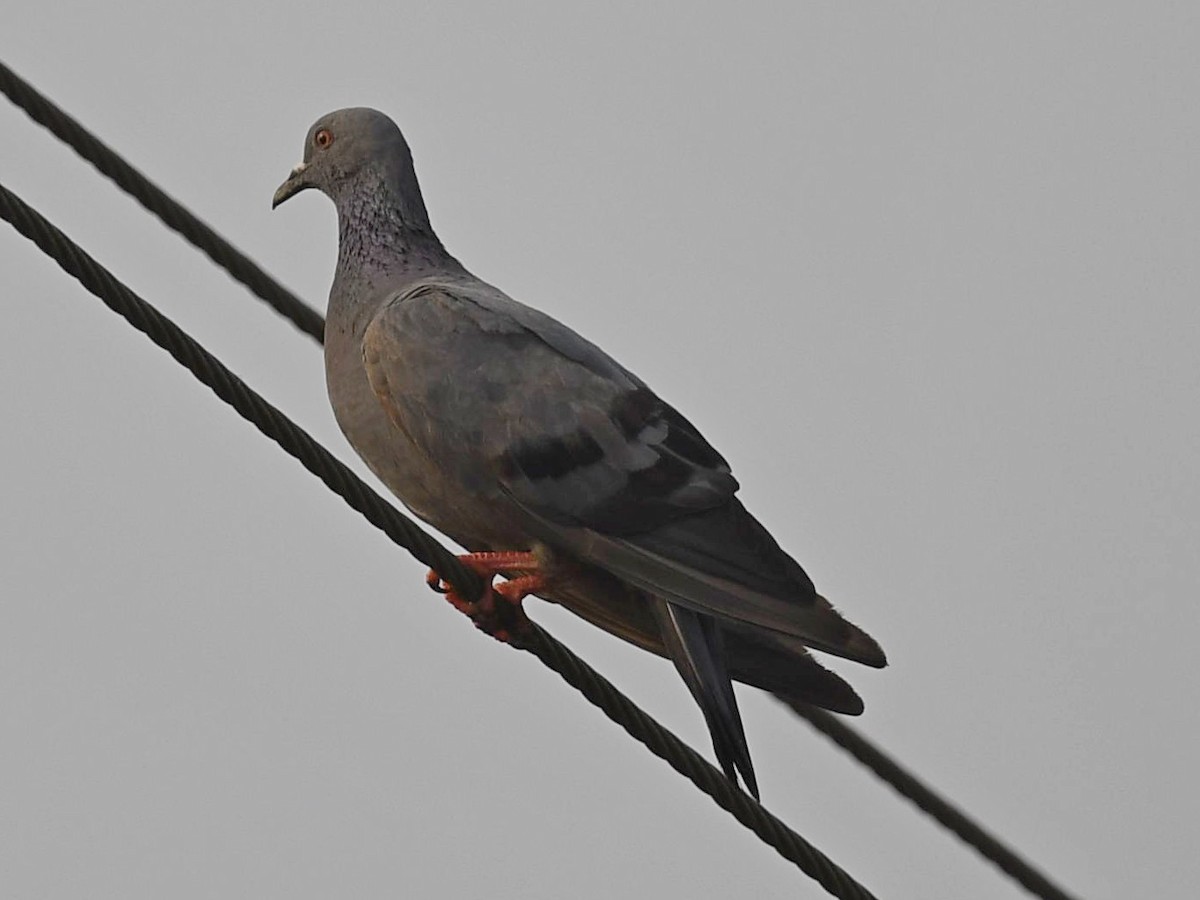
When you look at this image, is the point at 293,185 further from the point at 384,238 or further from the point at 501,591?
the point at 501,591

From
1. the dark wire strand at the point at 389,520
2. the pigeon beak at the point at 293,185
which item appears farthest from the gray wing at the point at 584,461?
the pigeon beak at the point at 293,185

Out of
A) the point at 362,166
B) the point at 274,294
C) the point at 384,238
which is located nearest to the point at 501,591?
the point at 274,294

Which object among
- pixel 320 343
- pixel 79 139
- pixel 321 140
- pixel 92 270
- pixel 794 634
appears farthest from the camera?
pixel 321 140

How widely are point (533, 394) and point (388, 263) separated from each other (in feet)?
2.89

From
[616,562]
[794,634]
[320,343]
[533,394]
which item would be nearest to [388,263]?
[320,343]

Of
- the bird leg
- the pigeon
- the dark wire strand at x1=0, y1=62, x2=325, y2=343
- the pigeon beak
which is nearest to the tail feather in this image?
the pigeon

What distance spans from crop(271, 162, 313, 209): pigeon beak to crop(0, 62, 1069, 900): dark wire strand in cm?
101

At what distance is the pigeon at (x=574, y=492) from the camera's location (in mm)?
6922

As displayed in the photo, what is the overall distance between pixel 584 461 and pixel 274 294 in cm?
98

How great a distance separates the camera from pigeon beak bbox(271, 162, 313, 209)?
832cm

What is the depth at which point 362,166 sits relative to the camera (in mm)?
8148

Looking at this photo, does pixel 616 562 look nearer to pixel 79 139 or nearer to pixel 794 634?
pixel 794 634

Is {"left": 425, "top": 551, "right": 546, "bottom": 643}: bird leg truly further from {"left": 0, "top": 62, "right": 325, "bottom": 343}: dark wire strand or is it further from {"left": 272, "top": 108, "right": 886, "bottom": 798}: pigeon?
{"left": 0, "top": 62, "right": 325, "bottom": 343}: dark wire strand

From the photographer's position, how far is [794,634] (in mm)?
6809
